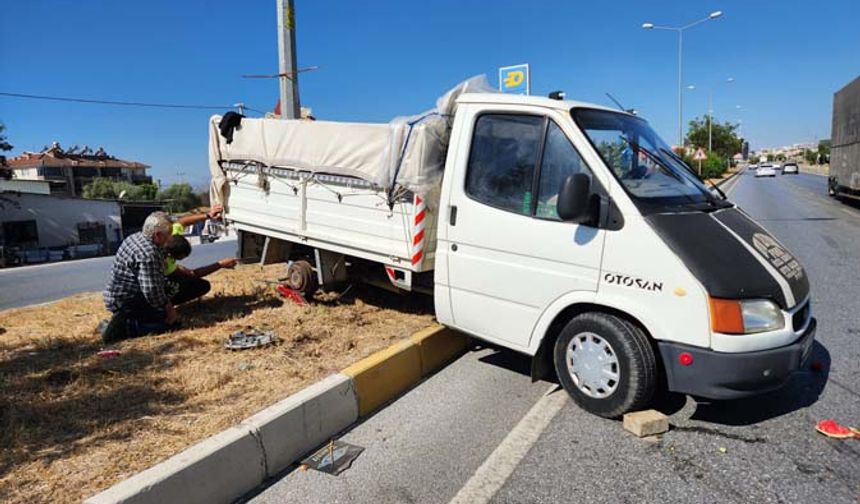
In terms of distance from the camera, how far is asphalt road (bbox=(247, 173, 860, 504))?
2967 mm

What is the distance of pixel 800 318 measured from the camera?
3.58m

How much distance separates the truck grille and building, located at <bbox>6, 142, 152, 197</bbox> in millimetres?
91106

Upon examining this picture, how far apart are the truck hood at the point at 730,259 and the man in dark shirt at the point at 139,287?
4366 mm

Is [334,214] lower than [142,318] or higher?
higher

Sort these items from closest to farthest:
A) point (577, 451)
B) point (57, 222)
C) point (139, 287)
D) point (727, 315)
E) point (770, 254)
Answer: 1. point (727, 315)
2. point (577, 451)
3. point (770, 254)
4. point (139, 287)
5. point (57, 222)

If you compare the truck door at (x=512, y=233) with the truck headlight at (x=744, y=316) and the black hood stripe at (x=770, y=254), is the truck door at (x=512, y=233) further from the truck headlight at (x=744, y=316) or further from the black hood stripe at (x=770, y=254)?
the black hood stripe at (x=770, y=254)

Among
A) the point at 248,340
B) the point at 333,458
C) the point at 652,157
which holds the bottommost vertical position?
the point at 333,458

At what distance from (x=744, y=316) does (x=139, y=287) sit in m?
5.02

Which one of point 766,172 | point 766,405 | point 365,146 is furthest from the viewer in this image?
point 766,172

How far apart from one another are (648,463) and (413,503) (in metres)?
1.40

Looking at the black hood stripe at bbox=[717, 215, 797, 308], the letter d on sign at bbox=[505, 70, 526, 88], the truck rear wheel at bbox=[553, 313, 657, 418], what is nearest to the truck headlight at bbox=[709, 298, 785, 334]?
the black hood stripe at bbox=[717, 215, 797, 308]

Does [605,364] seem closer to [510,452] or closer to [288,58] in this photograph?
[510,452]

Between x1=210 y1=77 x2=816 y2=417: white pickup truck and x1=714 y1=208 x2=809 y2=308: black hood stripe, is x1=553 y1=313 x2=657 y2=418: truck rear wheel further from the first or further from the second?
x1=714 y1=208 x2=809 y2=308: black hood stripe

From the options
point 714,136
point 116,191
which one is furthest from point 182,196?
point 714,136
